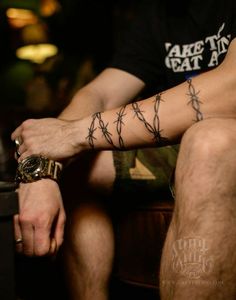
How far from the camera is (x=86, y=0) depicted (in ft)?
11.1

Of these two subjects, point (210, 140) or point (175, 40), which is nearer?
point (210, 140)

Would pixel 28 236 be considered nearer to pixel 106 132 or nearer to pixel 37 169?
pixel 37 169

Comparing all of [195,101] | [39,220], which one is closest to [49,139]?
[39,220]

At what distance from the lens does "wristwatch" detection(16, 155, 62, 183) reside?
90cm

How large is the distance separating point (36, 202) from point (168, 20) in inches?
30.9

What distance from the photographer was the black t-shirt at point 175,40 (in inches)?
46.5

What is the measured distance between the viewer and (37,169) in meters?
0.91

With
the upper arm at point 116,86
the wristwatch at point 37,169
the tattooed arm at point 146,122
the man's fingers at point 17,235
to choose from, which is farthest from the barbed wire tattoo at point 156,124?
the upper arm at point 116,86

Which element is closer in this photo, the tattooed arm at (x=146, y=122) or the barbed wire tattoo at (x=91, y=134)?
the tattooed arm at (x=146, y=122)

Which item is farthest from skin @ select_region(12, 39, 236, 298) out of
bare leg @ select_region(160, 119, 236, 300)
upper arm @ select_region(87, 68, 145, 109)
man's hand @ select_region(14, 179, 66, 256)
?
upper arm @ select_region(87, 68, 145, 109)

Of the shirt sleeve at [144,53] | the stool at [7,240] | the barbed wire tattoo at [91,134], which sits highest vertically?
the shirt sleeve at [144,53]

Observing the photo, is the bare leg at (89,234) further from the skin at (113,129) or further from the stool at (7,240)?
the stool at (7,240)

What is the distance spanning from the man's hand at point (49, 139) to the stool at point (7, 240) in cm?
34

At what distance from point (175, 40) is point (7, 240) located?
2.92 ft
